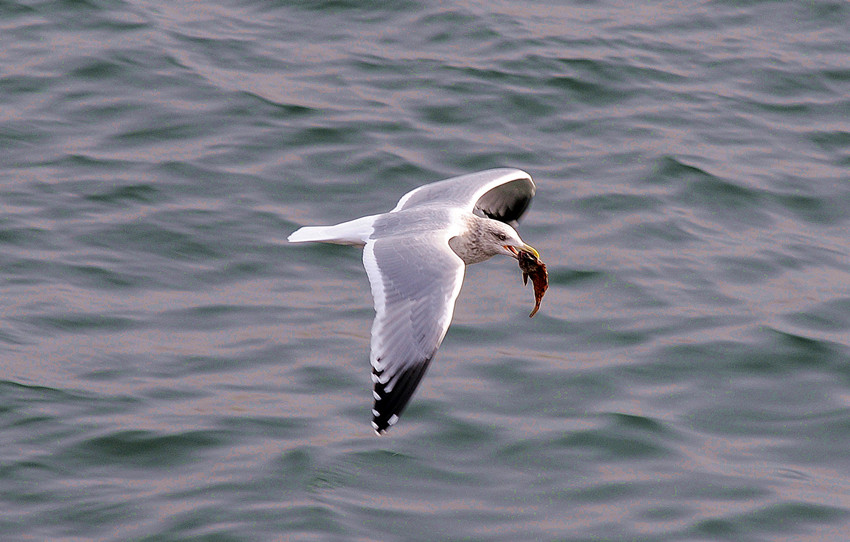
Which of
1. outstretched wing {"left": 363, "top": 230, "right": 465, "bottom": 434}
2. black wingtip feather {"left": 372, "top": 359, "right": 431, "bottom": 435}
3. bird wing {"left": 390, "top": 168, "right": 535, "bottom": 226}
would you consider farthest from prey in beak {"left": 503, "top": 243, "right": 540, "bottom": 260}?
black wingtip feather {"left": 372, "top": 359, "right": 431, "bottom": 435}

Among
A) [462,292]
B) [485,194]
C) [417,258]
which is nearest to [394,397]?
[417,258]

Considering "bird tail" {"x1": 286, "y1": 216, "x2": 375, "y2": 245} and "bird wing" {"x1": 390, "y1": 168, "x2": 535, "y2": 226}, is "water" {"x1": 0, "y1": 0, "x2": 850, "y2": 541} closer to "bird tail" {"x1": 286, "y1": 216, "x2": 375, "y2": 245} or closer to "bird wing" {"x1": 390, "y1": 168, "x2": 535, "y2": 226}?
"bird wing" {"x1": 390, "y1": 168, "x2": 535, "y2": 226}

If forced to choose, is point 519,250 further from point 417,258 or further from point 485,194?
point 485,194

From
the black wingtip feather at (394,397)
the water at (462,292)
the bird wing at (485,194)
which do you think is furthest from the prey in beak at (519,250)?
the black wingtip feather at (394,397)

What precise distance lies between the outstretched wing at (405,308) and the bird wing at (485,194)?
0.89m

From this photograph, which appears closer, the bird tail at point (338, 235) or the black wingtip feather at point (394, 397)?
the black wingtip feather at point (394, 397)

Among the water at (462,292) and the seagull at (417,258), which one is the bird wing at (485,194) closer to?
the seagull at (417,258)

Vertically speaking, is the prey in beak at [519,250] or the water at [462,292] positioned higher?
the prey in beak at [519,250]

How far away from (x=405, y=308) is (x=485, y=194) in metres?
2.03

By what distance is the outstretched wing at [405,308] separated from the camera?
5.12 metres

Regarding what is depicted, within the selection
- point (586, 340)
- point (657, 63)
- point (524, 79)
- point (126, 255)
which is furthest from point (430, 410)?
point (657, 63)

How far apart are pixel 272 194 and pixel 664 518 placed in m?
3.35

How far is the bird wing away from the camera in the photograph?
6.90 m

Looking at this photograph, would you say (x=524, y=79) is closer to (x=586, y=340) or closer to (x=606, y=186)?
(x=606, y=186)
